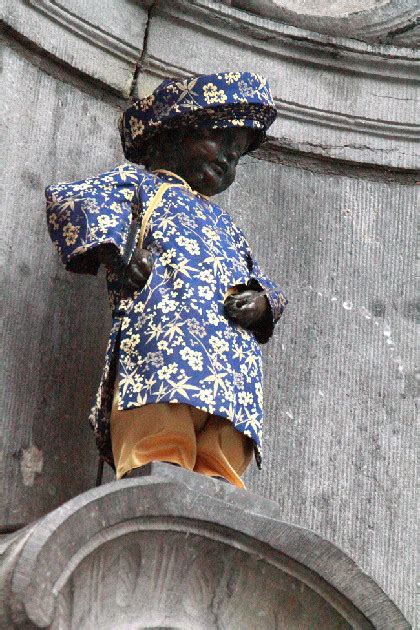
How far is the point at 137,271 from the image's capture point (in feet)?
13.8

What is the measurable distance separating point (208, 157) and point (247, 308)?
492 mm

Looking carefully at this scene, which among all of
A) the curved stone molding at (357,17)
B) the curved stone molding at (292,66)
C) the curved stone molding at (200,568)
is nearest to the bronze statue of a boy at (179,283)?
the curved stone molding at (200,568)

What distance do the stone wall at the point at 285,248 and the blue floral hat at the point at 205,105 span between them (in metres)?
0.48

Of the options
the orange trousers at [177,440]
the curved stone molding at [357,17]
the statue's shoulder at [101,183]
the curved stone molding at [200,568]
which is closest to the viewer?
the curved stone molding at [200,568]

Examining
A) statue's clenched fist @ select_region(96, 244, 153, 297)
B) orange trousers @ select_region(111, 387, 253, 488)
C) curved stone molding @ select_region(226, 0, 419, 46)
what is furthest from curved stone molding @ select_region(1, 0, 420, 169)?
orange trousers @ select_region(111, 387, 253, 488)

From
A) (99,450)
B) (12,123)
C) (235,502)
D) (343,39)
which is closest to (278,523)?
(235,502)

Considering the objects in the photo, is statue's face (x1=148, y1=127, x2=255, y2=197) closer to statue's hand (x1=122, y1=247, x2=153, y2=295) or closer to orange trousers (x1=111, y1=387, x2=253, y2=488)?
statue's hand (x1=122, y1=247, x2=153, y2=295)

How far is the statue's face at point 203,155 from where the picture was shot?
454cm

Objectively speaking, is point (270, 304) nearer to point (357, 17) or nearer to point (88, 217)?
point (88, 217)

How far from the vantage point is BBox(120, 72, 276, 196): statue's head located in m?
4.51

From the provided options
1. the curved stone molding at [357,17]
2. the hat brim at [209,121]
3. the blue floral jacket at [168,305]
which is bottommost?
the blue floral jacket at [168,305]

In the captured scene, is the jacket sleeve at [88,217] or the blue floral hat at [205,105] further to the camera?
the blue floral hat at [205,105]

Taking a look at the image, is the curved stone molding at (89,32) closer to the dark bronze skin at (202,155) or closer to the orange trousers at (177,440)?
the dark bronze skin at (202,155)

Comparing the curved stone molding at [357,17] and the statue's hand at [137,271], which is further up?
the curved stone molding at [357,17]
